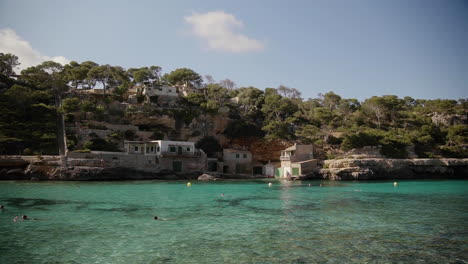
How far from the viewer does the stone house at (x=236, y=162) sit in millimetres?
51000

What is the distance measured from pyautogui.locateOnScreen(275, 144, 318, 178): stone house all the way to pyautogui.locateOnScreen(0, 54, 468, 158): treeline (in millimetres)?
5769

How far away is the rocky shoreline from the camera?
3669 cm

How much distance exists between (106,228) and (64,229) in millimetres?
1568

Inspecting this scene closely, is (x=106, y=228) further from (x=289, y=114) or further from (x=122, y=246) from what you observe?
(x=289, y=114)

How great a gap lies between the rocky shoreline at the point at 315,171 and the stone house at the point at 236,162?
10.6ft

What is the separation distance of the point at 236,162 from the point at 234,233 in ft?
127

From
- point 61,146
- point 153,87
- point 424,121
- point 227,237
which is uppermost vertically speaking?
point 153,87

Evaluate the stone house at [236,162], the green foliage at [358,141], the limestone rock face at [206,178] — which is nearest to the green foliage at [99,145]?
the limestone rock face at [206,178]

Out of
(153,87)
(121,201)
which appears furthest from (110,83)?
(121,201)

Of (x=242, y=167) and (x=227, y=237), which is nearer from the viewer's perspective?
(x=227, y=237)

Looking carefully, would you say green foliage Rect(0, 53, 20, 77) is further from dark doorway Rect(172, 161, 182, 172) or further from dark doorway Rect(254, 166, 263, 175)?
dark doorway Rect(254, 166, 263, 175)

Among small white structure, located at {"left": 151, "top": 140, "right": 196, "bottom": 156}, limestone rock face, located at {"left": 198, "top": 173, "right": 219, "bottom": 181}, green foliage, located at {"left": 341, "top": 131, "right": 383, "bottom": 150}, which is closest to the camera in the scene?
limestone rock face, located at {"left": 198, "top": 173, "right": 219, "bottom": 181}

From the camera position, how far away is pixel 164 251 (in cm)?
1009

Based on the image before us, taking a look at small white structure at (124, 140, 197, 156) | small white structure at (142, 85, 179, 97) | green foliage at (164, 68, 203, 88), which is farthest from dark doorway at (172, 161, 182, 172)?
green foliage at (164, 68, 203, 88)
